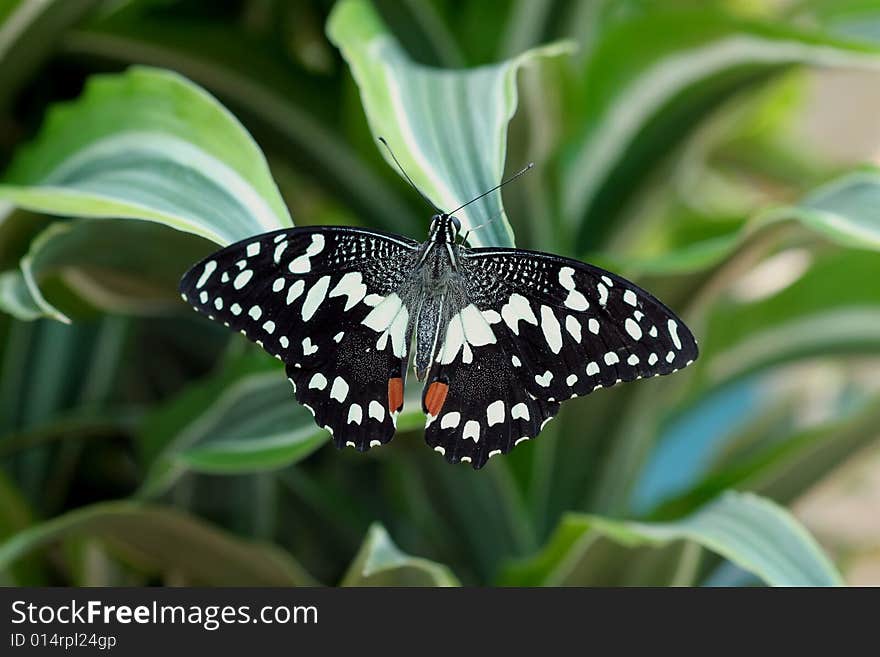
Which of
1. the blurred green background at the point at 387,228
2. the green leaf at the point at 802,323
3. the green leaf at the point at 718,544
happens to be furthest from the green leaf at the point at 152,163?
the green leaf at the point at 802,323

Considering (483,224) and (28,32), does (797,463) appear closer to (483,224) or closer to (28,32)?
(483,224)

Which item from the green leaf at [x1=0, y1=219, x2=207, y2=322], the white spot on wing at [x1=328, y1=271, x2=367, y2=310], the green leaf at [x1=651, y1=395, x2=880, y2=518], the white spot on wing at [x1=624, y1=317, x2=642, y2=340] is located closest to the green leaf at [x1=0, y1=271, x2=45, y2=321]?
the green leaf at [x1=0, y1=219, x2=207, y2=322]

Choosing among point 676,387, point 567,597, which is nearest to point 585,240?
point 676,387

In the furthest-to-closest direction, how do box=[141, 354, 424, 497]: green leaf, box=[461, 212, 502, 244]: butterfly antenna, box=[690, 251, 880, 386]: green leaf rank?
box=[690, 251, 880, 386]: green leaf < box=[141, 354, 424, 497]: green leaf < box=[461, 212, 502, 244]: butterfly antenna

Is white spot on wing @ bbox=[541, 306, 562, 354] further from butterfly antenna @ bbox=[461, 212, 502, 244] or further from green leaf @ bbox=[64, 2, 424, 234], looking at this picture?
green leaf @ bbox=[64, 2, 424, 234]

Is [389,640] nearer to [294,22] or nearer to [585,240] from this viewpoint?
[585,240]

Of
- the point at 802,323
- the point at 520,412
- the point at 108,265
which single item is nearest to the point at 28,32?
the point at 108,265
